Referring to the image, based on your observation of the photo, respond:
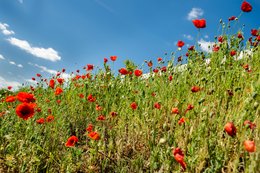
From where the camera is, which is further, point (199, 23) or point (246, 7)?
point (246, 7)

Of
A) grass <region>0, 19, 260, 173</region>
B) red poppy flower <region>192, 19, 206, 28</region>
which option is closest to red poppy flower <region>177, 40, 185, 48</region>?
grass <region>0, 19, 260, 173</region>

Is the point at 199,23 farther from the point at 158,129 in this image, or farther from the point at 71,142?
the point at 71,142

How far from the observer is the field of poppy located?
8.22 feet

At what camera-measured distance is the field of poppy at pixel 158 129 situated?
2.51 meters

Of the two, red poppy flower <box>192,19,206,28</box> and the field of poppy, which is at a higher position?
red poppy flower <box>192,19,206,28</box>

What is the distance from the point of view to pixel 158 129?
11.3 ft

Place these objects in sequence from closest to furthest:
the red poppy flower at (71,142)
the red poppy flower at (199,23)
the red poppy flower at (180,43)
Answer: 1. the red poppy flower at (71,142)
2. the red poppy flower at (199,23)
3. the red poppy flower at (180,43)

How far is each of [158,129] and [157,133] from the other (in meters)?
0.17

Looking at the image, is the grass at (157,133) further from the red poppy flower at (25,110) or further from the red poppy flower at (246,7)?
the red poppy flower at (246,7)

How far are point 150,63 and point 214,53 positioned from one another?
121 cm

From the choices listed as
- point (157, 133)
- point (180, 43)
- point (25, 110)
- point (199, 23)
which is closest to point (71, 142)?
point (25, 110)

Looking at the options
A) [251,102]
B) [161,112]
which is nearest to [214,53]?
[161,112]

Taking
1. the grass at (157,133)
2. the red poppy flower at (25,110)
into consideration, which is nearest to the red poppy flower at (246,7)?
the grass at (157,133)

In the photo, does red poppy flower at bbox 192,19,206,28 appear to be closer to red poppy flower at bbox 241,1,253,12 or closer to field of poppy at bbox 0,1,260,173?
field of poppy at bbox 0,1,260,173
